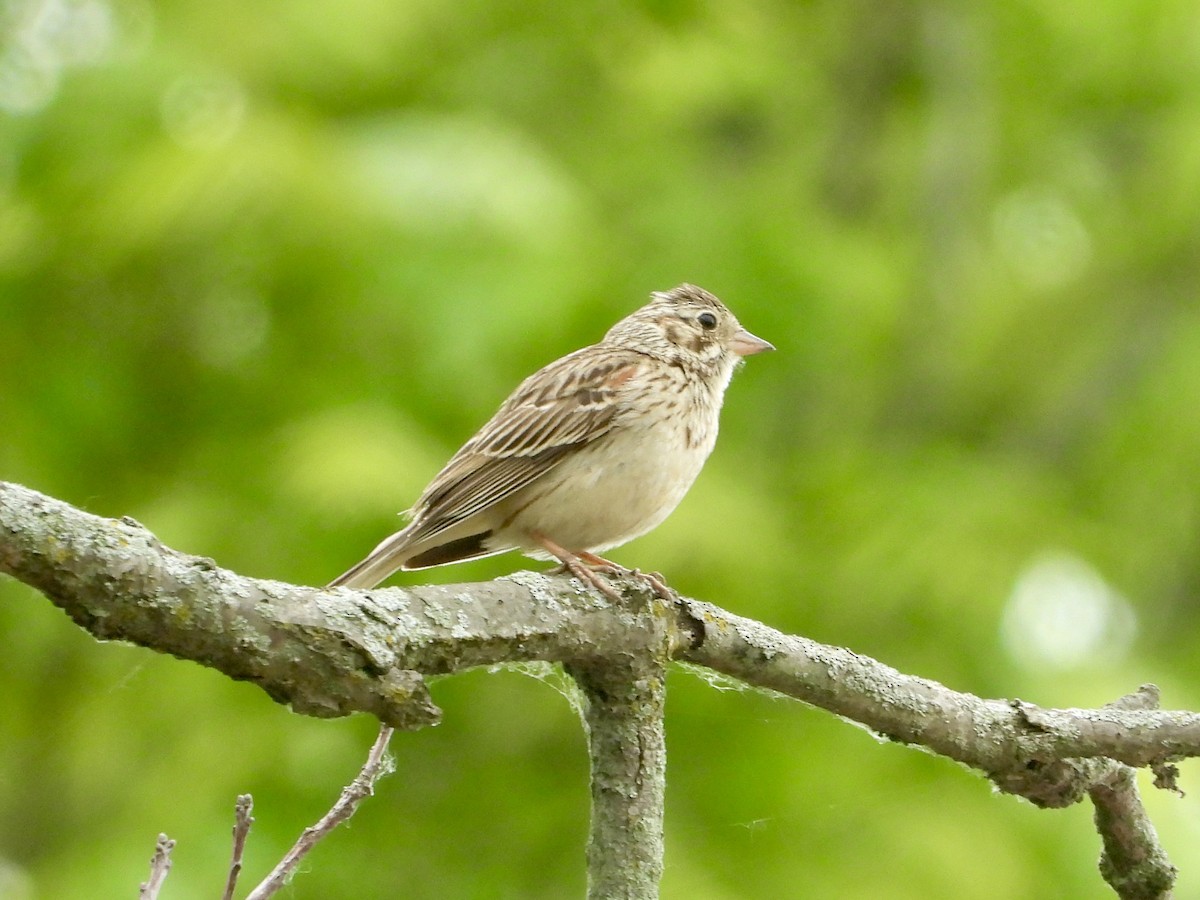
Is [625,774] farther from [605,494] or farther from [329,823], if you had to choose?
[605,494]

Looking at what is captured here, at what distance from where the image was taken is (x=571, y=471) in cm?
498

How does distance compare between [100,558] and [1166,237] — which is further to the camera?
[1166,237]

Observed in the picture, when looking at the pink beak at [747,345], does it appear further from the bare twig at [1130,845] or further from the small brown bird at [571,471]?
the bare twig at [1130,845]

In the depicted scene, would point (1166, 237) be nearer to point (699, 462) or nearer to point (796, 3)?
point (796, 3)

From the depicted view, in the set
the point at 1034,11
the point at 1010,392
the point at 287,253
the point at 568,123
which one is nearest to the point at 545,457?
the point at 287,253

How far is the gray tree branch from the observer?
2.10 meters

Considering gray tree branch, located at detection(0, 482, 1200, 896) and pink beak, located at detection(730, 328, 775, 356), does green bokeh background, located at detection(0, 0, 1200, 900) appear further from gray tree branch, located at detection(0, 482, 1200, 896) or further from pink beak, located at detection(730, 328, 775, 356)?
gray tree branch, located at detection(0, 482, 1200, 896)

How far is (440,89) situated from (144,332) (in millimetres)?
2636

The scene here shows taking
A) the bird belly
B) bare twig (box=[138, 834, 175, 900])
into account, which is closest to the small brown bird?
the bird belly

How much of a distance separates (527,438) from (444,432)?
263 centimetres

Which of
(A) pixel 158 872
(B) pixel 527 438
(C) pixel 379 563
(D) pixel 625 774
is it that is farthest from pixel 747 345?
(A) pixel 158 872

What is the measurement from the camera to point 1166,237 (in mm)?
11820

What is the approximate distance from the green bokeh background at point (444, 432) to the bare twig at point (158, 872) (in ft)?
12.0

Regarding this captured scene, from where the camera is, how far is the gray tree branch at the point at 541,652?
6.90 feet
